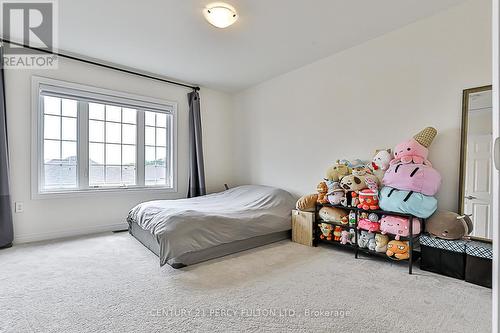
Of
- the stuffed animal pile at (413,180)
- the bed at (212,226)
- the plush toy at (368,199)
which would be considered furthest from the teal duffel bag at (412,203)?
the bed at (212,226)

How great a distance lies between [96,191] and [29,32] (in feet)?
6.63

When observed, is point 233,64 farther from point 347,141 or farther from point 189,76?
point 347,141

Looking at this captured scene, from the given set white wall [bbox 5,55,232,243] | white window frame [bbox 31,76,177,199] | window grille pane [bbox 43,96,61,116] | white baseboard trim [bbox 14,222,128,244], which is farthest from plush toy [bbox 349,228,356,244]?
window grille pane [bbox 43,96,61,116]

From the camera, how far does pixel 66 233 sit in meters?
3.52

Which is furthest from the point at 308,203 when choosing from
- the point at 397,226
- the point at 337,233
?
the point at 397,226

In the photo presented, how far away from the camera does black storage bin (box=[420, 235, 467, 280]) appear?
7.26 feet

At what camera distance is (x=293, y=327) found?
5.27ft

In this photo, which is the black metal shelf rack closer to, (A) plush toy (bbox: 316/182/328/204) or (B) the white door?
(A) plush toy (bbox: 316/182/328/204)

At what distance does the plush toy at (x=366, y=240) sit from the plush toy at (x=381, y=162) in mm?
590

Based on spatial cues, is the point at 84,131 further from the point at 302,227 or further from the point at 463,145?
the point at 463,145

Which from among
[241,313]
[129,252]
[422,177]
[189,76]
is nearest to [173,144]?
[189,76]

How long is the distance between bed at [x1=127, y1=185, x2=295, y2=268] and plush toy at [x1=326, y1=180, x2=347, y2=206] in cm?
66

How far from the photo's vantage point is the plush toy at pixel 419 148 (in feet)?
8.21

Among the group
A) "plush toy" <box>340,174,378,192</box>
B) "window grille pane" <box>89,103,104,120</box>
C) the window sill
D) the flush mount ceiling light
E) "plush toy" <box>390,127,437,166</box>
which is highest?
the flush mount ceiling light
